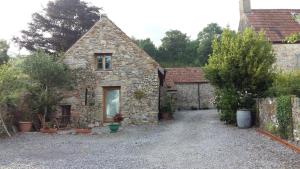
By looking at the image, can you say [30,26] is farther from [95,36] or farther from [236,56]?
[236,56]

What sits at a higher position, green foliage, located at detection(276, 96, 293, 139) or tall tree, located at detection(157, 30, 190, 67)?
tall tree, located at detection(157, 30, 190, 67)

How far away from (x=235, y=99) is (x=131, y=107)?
5.83 metres

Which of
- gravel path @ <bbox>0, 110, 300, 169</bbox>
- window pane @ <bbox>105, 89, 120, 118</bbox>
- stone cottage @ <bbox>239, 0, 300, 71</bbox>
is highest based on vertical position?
stone cottage @ <bbox>239, 0, 300, 71</bbox>

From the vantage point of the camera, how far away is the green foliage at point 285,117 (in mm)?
10758

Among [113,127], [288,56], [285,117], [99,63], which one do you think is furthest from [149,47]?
[285,117]

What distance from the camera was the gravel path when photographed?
8211 millimetres

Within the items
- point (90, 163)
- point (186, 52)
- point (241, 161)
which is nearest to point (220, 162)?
point (241, 161)

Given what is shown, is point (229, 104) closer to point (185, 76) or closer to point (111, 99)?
point (111, 99)

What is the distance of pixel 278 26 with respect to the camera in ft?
73.4

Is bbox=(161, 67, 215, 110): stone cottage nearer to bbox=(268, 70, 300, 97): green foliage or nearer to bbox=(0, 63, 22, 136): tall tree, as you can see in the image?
bbox=(268, 70, 300, 97): green foliage

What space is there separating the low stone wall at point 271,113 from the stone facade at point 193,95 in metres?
17.6

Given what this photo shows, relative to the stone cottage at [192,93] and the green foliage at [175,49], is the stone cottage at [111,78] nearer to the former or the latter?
the stone cottage at [192,93]

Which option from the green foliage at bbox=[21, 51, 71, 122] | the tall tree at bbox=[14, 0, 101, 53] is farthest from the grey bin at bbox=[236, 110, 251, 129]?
the tall tree at bbox=[14, 0, 101, 53]

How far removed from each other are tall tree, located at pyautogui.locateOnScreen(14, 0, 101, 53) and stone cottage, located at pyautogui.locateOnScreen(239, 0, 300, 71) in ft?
59.9
